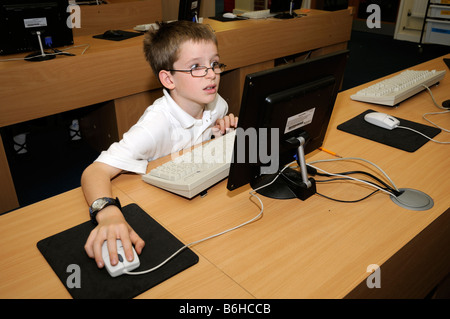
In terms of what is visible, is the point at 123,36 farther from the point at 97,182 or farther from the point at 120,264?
the point at 120,264

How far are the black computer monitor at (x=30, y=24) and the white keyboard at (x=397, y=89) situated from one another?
5.22 ft

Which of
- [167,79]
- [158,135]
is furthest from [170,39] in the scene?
[158,135]

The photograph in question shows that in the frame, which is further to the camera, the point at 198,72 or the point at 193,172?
the point at 198,72

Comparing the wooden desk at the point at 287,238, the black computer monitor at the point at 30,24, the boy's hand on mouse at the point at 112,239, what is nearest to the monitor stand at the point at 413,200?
the wooden desk at the point at 287,238

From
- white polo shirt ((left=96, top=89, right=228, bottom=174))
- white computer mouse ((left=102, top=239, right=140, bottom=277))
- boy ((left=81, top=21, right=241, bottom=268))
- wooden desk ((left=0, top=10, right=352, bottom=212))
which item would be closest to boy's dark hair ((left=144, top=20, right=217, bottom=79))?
boy ((left=81, top=21, right=241, bottom=268))

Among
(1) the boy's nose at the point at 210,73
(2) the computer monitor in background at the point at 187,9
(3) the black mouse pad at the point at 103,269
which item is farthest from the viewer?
(2) the computer monitor in background at the point at 187,9

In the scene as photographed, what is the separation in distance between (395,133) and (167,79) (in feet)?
2.71

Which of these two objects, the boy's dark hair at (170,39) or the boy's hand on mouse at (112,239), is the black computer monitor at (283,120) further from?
the boy's dark hair at (170,39)

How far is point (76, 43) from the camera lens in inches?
89.6

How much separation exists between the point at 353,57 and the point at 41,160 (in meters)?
3.91

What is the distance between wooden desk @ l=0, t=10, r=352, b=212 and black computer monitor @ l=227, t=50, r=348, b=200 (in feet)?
4.77

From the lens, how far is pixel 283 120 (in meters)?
0.87

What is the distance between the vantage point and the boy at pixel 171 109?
1.02 metres
